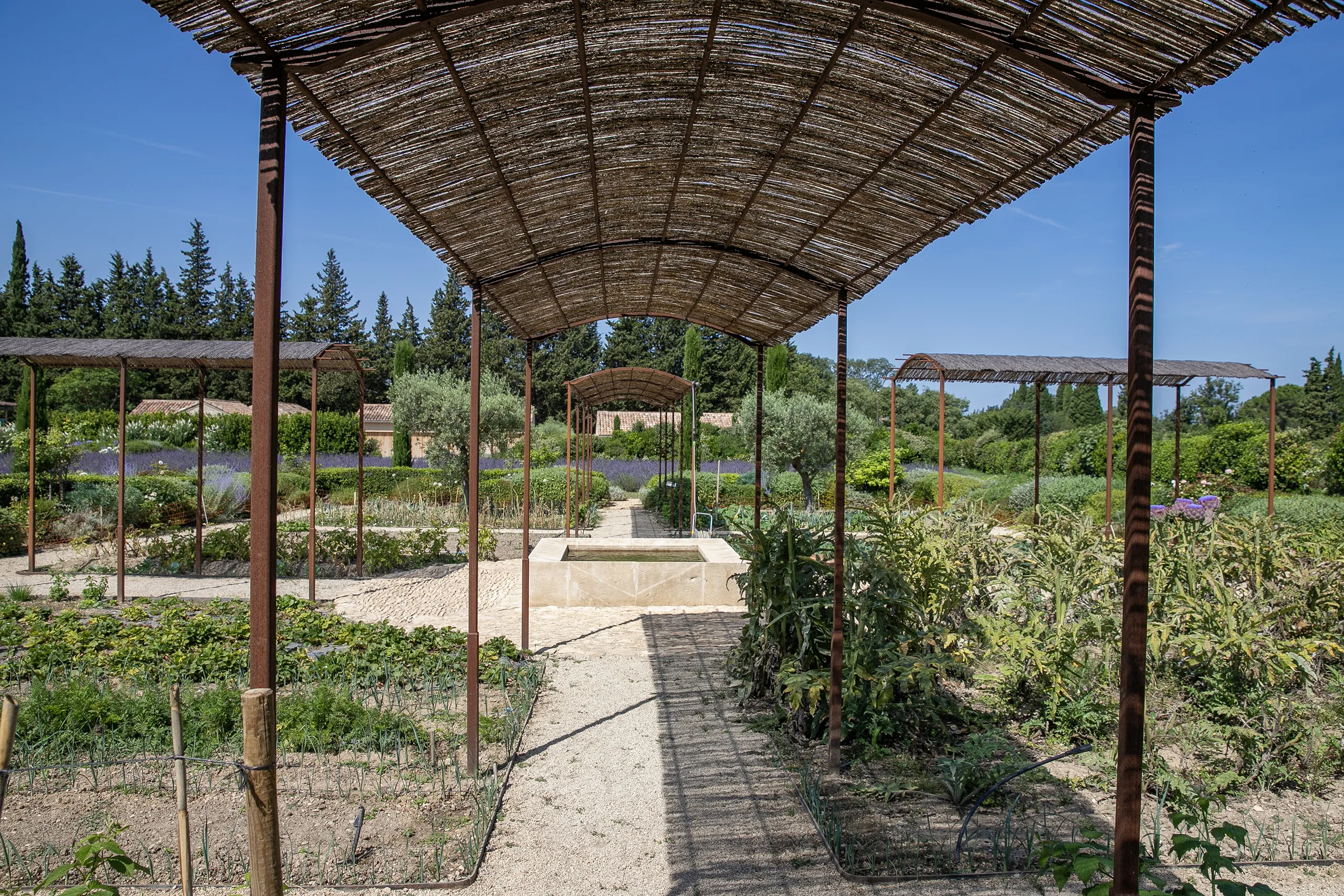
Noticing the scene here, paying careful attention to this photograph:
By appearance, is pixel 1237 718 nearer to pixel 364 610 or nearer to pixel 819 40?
pixel 819 40

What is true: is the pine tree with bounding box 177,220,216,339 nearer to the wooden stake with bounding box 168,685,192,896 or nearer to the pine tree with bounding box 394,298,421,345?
the pine tree with bounding box 394,298,421,345

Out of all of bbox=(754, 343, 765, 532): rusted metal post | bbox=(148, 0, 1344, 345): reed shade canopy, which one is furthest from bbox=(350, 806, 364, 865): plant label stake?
bbox=(754, 343, 765, 532): rusted metal post

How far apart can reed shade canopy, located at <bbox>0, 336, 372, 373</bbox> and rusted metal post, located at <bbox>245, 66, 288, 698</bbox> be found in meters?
7.14

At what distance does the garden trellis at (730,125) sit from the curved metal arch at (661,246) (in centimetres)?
2

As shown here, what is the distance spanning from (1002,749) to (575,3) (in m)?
3.96

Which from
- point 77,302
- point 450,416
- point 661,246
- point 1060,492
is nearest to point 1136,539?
point 661,246

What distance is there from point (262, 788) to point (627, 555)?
27.8 feet

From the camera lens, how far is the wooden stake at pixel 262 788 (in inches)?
78.5

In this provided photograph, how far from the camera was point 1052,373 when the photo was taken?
439 inches

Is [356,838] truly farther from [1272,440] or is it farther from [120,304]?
[120,304]

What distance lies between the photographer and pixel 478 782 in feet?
13.1

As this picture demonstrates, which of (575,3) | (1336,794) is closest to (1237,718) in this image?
(1336,794)

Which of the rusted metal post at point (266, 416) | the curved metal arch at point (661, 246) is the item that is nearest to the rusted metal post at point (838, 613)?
the curved metal arch at point (661, 246)

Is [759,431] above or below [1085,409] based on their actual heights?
below
